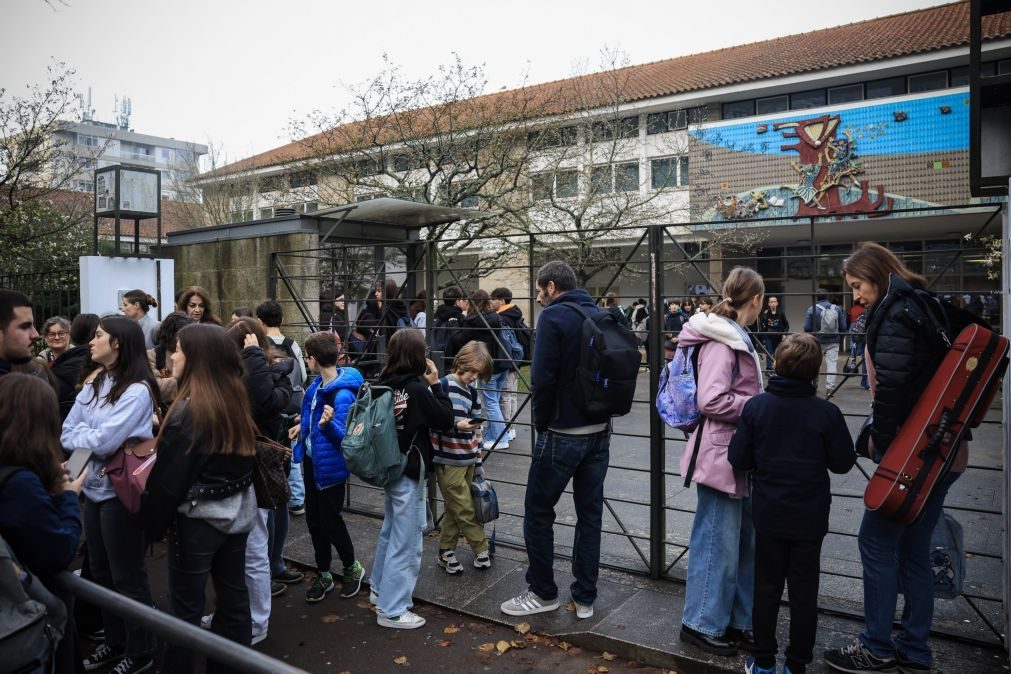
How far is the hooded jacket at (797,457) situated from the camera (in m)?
3.41

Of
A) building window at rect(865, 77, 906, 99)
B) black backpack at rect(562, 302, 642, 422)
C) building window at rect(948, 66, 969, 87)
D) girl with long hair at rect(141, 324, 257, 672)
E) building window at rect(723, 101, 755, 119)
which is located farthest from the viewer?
building window at rect(723, 101, 755, 119)

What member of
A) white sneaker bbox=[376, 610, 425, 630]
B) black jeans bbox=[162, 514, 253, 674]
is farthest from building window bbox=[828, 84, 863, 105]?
black jeans bbox=[162, 514, 253, 674]

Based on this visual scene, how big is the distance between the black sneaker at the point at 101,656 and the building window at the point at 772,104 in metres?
25.6

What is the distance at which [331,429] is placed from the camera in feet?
15.4

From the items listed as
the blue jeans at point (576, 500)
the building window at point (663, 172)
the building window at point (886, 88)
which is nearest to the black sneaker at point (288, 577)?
the blue jeans at point (576, 500)

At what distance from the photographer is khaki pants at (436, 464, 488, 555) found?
501cm

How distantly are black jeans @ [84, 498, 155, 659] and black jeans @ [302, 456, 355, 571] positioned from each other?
1.18m

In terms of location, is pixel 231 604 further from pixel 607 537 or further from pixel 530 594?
pixel 607 537

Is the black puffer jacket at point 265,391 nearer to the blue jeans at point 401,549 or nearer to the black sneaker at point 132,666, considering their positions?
the blue jeans at point 401,549

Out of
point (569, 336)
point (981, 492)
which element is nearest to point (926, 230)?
point (981, 492)

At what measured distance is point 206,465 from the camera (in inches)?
132

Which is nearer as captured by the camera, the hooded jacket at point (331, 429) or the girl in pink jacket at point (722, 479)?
the girl in pink jacket at point (722, 479)

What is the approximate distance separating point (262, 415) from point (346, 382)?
547 mm

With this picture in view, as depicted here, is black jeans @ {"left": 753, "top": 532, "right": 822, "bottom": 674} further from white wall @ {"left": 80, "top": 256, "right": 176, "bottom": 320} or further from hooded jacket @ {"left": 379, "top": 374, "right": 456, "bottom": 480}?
white wall @ {"left": 80, "top": 256, "right": 176, "bottom": 320}
